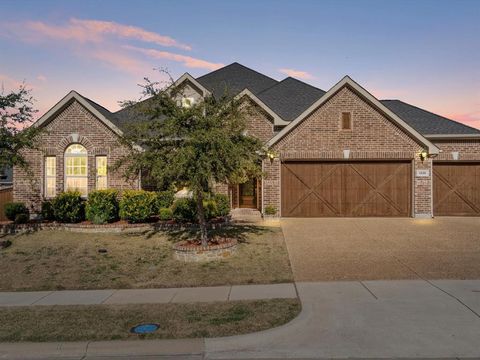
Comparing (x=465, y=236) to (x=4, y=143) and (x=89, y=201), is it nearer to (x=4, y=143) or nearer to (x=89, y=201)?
(x=89, y=201)

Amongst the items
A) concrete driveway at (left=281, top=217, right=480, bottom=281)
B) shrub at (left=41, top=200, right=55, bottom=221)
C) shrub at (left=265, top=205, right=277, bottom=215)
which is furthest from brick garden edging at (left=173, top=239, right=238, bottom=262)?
shrub at (left=41, top=200, right=55, bottom=221)

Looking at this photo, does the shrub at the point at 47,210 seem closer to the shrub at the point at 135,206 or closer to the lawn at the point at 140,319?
the shrub at the point at 135,206

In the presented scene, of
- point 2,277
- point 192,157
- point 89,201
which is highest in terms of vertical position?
point 192,157

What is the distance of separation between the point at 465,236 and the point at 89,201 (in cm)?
1349

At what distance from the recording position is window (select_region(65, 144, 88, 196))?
18188 mm

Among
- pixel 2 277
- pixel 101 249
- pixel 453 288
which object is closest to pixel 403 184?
pixel 453 288

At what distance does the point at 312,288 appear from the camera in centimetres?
820

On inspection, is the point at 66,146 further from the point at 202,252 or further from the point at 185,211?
the point at 202,252

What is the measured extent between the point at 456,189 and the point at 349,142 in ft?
17.7

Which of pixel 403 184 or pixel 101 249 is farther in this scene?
pixel 403 184

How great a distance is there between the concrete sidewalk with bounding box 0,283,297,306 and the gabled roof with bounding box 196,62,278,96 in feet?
54.0

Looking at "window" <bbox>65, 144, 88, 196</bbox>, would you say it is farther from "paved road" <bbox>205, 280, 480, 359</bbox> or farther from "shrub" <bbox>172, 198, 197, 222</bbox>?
"paved road" <bbox>205, 280, 480, 359</bbox>

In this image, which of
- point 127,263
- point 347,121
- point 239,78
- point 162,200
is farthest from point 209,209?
point 239,78

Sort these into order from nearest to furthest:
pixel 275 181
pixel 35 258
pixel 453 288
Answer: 1. pixel 453 288
2. pixel 35 258
3. pixel 275 181
